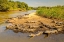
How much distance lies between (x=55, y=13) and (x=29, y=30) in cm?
900

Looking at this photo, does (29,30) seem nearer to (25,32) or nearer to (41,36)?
(25,32)

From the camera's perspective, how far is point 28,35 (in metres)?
12.3

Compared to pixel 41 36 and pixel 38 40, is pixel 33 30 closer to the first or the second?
pixel 41 36

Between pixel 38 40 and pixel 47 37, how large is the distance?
1.08 m

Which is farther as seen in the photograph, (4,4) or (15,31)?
(4,4)

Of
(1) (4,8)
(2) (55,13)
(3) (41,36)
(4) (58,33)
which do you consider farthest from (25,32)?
(1) (4,8)

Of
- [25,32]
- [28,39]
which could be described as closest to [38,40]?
[28,39]

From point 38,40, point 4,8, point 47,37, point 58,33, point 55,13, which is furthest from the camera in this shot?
point 4,8

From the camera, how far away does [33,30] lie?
13.4 metres

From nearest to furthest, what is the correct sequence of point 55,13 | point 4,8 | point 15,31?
point 15,31 < point 55,13 < point 4,8

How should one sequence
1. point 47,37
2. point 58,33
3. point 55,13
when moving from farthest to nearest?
point 55,13, point 58,33, point 47,37

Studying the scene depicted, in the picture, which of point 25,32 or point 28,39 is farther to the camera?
point 25,32

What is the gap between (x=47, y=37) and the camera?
11.8 meters

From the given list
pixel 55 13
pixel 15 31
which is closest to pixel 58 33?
pixel 15 31
